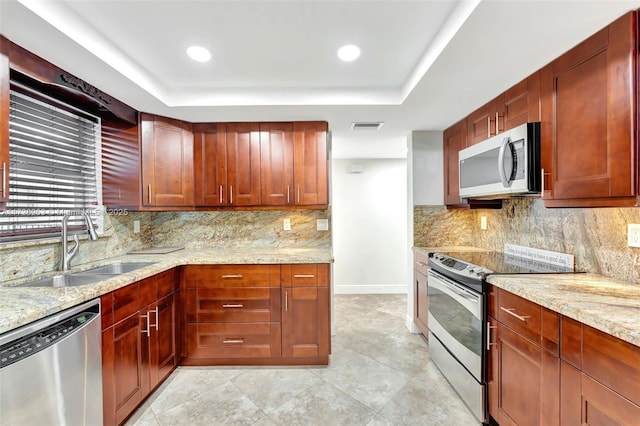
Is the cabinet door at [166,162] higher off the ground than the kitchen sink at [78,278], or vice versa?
the cabinet door at [166,162]

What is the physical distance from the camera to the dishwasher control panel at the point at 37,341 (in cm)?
112

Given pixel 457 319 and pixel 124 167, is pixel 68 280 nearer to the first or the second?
pixel 124 167

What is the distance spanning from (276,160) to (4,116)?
1.76 metres

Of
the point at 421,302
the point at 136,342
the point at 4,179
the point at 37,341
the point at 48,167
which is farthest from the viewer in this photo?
the point at 421,302

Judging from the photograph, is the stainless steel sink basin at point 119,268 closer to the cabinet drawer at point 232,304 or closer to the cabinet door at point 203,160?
the cabinet drawer at point 232,304

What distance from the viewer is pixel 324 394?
2070 mm

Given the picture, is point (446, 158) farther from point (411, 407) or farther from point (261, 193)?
point (411, 407)

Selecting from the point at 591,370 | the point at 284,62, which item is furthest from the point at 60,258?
the point at 591,370

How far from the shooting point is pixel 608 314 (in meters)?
1.08

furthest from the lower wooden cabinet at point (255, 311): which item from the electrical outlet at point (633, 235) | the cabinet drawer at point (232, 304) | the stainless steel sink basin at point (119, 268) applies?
the electrical outlet at point (633, 235)

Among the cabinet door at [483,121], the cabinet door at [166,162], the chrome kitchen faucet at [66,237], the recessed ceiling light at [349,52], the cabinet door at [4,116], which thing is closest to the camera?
the cabinet door at [4,116]

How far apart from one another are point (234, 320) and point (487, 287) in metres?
1.89

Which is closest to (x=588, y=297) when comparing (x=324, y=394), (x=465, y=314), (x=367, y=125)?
(x=465, y=314)

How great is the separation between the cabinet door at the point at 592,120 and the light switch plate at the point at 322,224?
1.93m
